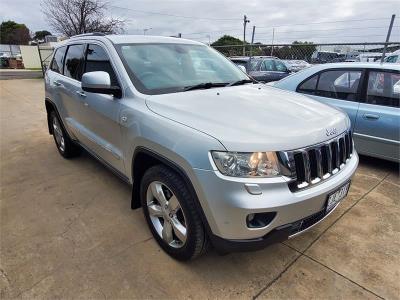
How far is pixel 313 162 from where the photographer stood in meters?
2.15

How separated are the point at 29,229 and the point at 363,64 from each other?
4.69 meters

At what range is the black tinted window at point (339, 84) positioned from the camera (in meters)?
4.53

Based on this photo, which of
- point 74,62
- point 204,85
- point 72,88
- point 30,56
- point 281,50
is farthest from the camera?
point 30,56

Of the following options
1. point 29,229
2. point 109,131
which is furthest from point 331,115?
point 29,229

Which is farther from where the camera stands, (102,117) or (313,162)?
(102,117)

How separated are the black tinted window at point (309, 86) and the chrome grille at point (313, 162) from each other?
265 centimetres

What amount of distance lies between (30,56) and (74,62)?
3990cm

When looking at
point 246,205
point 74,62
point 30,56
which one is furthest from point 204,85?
point 30,56

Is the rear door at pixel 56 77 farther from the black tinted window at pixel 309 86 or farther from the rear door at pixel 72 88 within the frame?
the black tinted window at pixel 309 86

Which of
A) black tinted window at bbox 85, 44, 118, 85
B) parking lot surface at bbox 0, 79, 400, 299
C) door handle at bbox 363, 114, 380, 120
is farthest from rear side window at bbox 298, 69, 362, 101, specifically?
black tinted window at bbox 85, 44, 118, 85

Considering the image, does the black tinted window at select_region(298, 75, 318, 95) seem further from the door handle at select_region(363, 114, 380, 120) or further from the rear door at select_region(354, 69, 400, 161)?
the door handle at select_region(363, 114, 380, 120)

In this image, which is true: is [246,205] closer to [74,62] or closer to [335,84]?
[74,62]

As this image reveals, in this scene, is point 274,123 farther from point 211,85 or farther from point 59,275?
point 59,275

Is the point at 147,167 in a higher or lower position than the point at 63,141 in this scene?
higher
